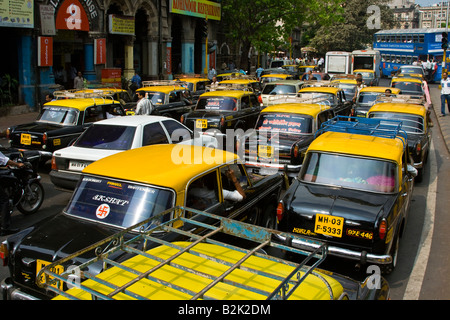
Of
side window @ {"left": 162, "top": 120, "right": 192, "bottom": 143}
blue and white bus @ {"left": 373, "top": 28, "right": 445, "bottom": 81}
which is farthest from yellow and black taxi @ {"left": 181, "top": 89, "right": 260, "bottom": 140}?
blue and white bus @ {"left": 373, "top": 28, "right": 445, "bottom": 81}

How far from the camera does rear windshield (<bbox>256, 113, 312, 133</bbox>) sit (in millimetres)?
10930

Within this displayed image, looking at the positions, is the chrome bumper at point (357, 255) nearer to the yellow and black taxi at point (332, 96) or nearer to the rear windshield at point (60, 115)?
the rear windshield at point (60, 115)

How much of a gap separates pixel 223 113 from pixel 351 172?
23.5 ft

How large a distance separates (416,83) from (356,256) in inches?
760

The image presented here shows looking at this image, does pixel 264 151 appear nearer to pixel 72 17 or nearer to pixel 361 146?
pixel 361 146

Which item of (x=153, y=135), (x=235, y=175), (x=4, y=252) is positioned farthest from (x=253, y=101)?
(x=4, y=252)

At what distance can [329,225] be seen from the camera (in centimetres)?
604

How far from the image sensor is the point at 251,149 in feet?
33.9

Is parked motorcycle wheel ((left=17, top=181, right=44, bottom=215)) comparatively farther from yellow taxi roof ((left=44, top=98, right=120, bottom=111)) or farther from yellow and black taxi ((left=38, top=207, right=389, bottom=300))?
yellow and black taxi ((left=38, top=207, right=389, bottom=300))

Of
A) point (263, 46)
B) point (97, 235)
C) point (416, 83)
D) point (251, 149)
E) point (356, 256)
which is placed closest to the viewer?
point (97, 235)

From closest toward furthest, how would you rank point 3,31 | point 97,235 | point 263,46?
point 97,235, point 3,31, point 263,46

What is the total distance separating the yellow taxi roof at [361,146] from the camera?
682 cm
